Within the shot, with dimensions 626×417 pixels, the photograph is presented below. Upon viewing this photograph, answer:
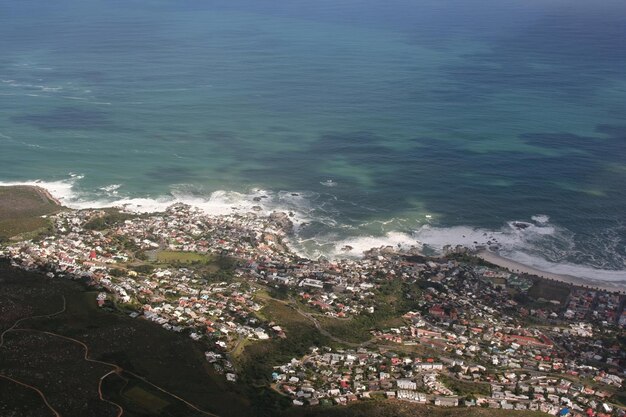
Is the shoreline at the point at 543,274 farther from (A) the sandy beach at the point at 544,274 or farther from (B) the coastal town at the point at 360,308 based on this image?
(B) the coastal town at the point at 360,308

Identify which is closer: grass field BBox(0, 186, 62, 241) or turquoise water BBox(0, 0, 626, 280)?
grass field BBox(0, 186, 62, 241)

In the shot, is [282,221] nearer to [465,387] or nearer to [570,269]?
[570,269]

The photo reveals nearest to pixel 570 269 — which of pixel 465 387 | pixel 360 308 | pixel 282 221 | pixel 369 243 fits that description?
pixel 369 243

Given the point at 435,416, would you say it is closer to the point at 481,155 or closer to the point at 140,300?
the point at 140,300

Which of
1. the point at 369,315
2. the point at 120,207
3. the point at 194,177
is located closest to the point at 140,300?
the point at 369,315

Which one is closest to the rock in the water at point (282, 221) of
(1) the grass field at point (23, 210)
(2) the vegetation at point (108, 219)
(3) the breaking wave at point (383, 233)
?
(3) the breaking wave at point (383, 233)

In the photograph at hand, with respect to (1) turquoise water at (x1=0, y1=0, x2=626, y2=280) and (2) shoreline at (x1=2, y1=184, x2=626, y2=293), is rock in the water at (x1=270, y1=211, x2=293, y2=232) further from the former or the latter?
(2) shoreline at (x1=2, y1=184, x2=626, y2=293)

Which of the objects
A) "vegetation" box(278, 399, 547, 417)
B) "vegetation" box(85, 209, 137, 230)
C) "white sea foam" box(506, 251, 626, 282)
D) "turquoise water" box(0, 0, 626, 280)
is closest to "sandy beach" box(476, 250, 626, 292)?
"white sea foam" box(506, 251, 626, 282)
